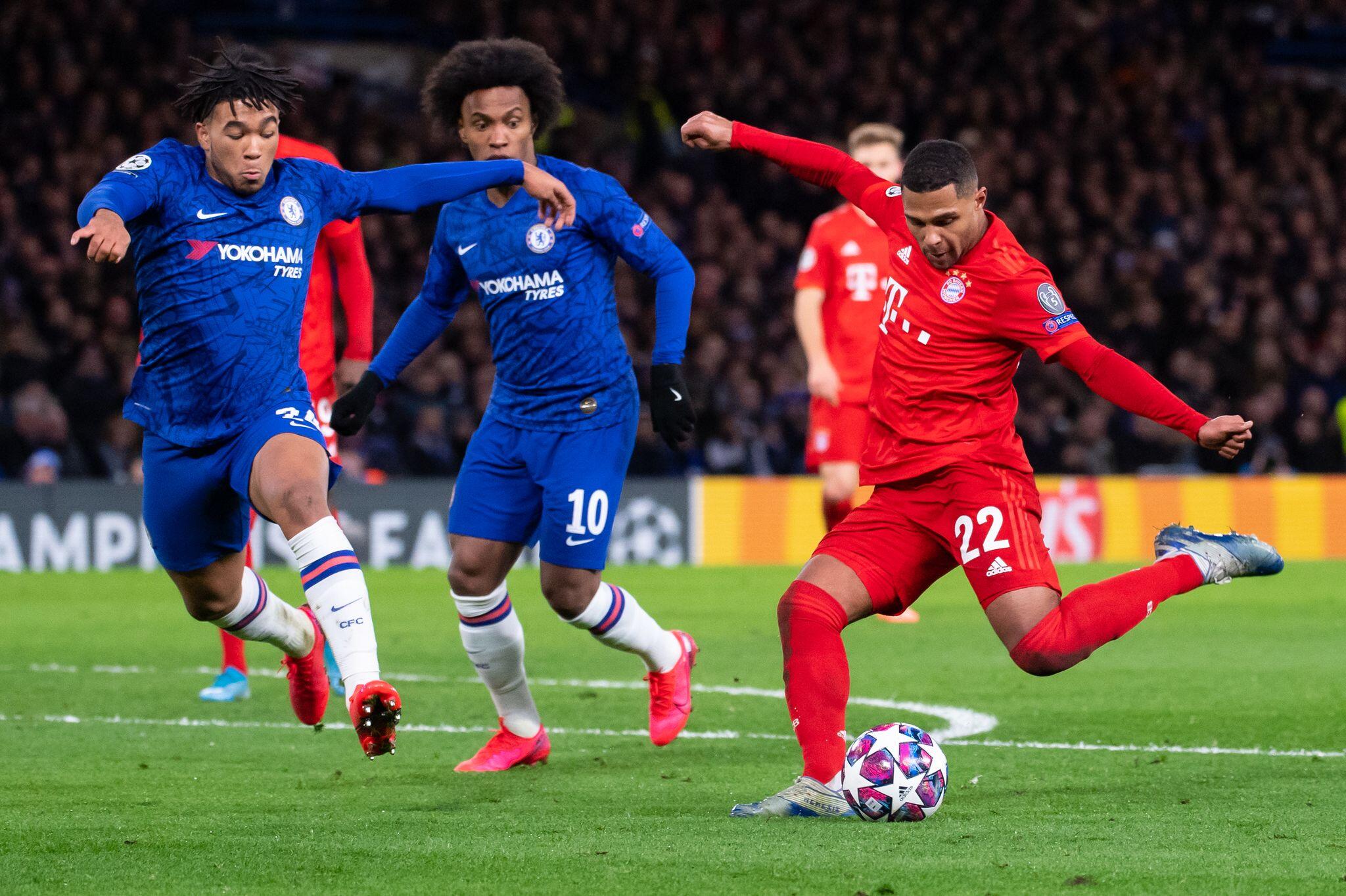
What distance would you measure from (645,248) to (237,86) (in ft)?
4.83

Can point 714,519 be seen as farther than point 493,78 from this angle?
Yes

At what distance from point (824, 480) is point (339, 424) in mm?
4631

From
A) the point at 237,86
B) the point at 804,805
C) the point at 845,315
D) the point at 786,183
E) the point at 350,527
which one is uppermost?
the point at 237,86

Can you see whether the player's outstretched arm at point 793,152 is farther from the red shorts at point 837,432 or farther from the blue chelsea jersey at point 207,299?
the red shorts at point 837,432

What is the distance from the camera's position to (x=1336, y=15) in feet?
84.1

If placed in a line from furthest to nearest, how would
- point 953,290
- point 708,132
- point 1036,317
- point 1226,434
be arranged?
point 708,132 < point 953,290 < point 1036,317 < point 1226,434

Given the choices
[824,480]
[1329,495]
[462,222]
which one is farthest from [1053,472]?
[462,222]

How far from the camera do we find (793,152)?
5.84 metres

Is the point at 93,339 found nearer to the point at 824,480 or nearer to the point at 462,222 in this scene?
the point at 824,480

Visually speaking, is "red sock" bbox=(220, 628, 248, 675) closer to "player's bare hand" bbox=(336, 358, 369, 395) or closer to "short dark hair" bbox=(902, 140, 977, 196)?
"player's bare hand" bbox=(336, 358, 369, 395)

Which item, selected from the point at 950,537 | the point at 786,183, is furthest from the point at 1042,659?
the point at 786,183

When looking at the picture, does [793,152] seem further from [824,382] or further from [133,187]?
[824,382]

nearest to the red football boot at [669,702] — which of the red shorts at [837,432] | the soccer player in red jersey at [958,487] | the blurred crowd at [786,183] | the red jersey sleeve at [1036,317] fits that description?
the soccer player in red jersey at [958,487]

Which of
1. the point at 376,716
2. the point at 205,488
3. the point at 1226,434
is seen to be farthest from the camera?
the point at 205,488
